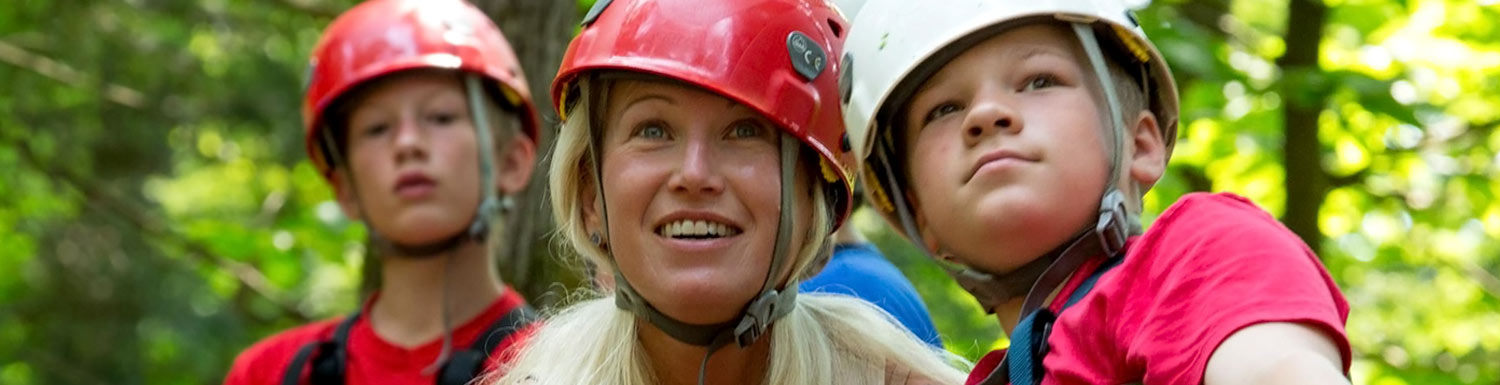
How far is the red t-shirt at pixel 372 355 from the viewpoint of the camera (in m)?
5.09

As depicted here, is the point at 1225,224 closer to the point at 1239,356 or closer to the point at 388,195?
the point at 1239,356

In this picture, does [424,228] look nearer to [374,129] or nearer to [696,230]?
[374,129]

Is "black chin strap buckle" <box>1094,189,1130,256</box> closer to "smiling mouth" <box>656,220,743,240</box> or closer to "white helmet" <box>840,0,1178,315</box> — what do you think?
"white helmet" <box>840,0,1178,315</box>

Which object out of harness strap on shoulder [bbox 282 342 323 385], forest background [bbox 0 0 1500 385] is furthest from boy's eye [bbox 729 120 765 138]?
harness strap on shoulder [bbox 282 342 323 385]

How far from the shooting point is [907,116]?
10.1 feet

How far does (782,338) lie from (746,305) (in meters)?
0.13

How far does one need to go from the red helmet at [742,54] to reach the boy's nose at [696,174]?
13cm

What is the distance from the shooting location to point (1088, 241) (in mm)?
2805

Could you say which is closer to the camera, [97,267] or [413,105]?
[413,105]

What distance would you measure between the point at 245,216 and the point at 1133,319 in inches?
430

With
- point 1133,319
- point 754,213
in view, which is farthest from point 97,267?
point 1133,319

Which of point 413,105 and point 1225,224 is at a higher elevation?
point 1225,224

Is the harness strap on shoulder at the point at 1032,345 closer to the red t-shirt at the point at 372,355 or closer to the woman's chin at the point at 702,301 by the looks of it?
the woman's chin at the point at 702,301

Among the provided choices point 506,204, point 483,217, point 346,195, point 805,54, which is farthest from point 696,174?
point 346,195
